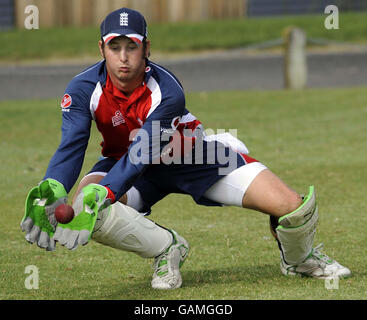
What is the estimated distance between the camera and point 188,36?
23.7 metres

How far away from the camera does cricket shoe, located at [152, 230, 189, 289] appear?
5.45 metres

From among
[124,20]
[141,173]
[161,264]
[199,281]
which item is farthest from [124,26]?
[199,281]

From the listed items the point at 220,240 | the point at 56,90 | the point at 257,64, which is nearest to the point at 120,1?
the point at 257,64

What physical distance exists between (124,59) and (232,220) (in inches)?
113

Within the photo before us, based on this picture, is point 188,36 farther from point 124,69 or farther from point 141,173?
point 141,173

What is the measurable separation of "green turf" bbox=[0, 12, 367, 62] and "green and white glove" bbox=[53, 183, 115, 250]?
17571 millimetres

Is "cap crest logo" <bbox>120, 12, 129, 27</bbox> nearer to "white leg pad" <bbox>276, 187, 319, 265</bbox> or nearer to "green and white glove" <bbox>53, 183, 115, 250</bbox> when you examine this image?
"green and white glove" <bbox>53, 183, 115, 250</bbox>

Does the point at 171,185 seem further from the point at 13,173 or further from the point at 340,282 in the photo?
the point at 13,173

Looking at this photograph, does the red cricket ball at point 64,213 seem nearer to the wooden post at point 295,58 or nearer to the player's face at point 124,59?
the player's face at point 124,59

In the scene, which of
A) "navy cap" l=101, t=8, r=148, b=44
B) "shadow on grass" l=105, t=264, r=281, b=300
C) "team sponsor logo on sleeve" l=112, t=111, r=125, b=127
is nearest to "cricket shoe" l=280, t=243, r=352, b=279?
"shadow on grass" l=105, t=264, r=281, b=300

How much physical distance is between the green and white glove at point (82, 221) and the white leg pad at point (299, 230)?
1.14m

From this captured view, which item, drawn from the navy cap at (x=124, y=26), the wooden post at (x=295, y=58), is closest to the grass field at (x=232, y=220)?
the navy cap at (x=124, y=26)

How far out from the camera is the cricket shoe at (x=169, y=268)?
5454mm
